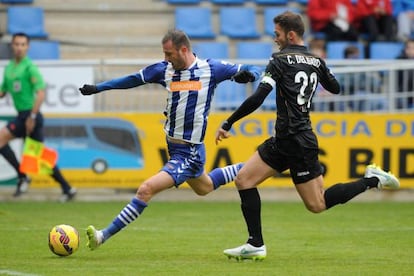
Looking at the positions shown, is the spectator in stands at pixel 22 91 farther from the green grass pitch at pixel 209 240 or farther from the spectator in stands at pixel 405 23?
the spectator in stands at pixel 405 23

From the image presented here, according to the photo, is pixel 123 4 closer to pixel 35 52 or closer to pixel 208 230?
pixel 35 52

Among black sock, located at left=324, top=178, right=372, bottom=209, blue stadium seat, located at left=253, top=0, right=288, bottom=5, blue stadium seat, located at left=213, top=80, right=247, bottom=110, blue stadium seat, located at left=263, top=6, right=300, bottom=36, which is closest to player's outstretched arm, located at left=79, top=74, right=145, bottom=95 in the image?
black sock, located at left=324, top=178, right=372, bottom=209

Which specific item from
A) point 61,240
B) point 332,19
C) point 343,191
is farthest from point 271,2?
point 61,240

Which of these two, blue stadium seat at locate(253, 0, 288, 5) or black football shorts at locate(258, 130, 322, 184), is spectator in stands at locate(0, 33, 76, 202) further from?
blue stadium seat at locate(253, 0, 288, 5)

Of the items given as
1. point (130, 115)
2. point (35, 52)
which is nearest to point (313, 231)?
point (130, 115)

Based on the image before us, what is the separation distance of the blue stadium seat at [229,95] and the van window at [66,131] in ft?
6.94

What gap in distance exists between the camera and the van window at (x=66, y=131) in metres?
16.2

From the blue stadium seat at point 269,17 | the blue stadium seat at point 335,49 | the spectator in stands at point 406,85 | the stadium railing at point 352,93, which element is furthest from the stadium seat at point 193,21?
the spectator in stands at point 406,85

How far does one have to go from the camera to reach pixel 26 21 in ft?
67.9

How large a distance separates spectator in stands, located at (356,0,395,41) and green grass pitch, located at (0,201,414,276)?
6.59m

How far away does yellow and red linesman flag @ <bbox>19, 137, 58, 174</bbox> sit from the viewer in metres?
15.6

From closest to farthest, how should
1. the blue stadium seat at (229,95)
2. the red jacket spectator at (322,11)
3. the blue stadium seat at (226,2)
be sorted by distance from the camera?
the blue stadium seat at (229,95) → the red jacket spectator at (322,11) → the blue stadium seat at (226,2)

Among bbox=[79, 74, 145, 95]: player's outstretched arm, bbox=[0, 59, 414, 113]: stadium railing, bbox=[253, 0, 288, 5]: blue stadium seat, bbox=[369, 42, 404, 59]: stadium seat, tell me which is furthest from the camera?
bbox=[253, 0, 288, 5]: blue stadium seat

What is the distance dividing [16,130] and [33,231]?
396cm
